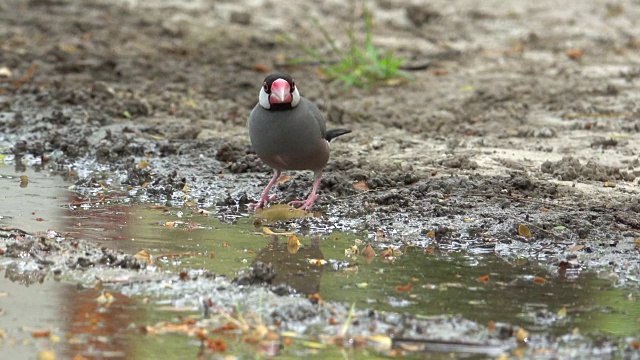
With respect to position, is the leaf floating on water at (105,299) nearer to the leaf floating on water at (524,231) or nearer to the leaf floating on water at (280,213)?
the leaf floating on water at (280,213)

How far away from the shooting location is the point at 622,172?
6.78 metres

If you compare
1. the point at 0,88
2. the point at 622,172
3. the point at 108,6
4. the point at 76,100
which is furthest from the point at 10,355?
the point at 108,6

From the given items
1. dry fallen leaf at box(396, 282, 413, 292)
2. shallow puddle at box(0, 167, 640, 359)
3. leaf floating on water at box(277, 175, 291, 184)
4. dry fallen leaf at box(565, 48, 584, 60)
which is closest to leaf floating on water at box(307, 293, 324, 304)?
shallow puddle at box(0, 167, 640, 359)

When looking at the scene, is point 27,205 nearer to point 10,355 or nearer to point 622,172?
point 10,355

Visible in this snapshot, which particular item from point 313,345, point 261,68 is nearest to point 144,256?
point 313,345

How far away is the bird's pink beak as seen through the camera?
6004 mm

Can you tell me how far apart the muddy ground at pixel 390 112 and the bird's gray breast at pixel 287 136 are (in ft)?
1.14

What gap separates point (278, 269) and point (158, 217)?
124cm

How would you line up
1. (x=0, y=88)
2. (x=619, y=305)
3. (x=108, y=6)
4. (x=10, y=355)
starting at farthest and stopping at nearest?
(x=108, y=6)
(x=0, y=88)
(x=619, y=305)
(x=10, y=355)

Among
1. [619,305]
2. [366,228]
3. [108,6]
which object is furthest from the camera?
[108,6]

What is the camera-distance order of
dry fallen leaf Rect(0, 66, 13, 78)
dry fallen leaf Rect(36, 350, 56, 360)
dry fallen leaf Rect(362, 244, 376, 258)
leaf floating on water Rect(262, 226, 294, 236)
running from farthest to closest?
dry fallen leaf Rect(0, 66, 13, 78) < leaf floating on water Rect(262, 226, 294, 236) < dry fallen leaf Rect(362, 244, 376, 258) < dry fallen leaf Rect(36, 350, 56, 360)

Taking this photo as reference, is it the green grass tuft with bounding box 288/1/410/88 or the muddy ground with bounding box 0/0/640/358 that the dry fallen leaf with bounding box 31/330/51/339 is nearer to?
the muddy ground with bounding box 0/0/640/358

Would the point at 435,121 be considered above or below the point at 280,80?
below

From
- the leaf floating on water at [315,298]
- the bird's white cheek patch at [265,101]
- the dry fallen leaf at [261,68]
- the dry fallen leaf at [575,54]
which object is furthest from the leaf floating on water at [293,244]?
the dry fallen leaf at [575,54]
